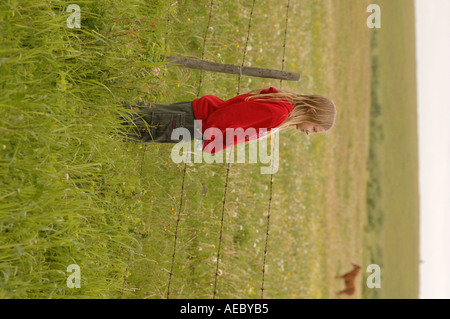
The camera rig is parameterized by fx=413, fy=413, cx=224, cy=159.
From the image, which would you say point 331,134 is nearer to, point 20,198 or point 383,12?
point 383,12

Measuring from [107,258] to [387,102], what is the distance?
45.1ft

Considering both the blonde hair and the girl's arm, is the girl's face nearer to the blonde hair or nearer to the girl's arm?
the blonde hair

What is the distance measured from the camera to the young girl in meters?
3.96

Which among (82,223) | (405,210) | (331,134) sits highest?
Result: (331,134)

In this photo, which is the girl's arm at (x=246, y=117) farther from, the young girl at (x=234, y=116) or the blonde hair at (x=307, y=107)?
the blonde hair at (x=307, y=107)

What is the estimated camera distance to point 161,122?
13.7 ft

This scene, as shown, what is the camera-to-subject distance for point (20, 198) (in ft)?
8.13

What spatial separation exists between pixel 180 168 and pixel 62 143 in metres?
3.17

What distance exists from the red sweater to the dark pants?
10 centimetres

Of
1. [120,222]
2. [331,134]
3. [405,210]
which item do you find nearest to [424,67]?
[405,210]

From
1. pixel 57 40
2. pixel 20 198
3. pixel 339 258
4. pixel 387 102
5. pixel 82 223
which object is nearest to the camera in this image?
pixel 20 198

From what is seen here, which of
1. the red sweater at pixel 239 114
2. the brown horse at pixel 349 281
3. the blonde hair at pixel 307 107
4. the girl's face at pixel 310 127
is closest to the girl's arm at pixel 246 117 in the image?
the red sweater at pixel 239 114

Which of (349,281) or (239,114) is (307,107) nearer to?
(239,114)
